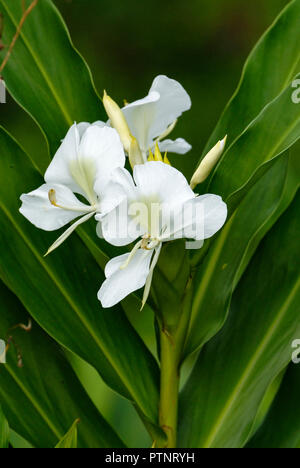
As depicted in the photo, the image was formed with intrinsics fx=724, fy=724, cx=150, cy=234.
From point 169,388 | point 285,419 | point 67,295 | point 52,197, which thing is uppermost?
point 52,197

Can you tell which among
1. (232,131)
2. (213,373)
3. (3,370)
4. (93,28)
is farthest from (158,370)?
(93,28)

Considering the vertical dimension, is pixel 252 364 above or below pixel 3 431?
below

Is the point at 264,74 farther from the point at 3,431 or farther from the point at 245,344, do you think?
the point at 3,431

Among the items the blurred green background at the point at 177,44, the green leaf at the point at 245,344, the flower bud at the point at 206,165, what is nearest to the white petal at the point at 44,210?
the flower bud at the point at 206,165

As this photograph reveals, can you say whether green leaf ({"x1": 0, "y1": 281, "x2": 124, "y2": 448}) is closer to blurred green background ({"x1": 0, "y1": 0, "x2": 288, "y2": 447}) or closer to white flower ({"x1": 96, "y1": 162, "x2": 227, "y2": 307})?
white flower ({"x1": 96, "y1": 162, "x2": 227, "y2": 307})

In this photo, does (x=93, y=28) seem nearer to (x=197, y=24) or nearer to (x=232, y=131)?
(x=197, y=24)

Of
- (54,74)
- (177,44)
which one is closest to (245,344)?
(54,74)
